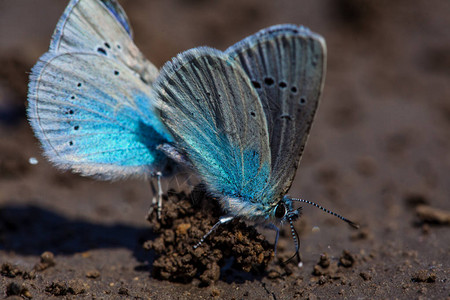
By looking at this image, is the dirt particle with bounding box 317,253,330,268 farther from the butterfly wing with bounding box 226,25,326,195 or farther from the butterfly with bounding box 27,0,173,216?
the butterfly with bounding box 27,0,173,216

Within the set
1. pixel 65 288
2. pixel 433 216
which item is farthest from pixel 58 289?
pixel 433 216

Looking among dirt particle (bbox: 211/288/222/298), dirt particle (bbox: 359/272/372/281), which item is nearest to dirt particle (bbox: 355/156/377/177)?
dirt particle (bbox: 359/272/372/281)

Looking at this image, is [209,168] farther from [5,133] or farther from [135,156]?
[5,133]

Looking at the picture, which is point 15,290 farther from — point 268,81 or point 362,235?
point 362,235

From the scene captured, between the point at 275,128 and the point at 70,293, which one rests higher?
the point at 275,128

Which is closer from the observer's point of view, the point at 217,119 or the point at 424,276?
the point at 424,276

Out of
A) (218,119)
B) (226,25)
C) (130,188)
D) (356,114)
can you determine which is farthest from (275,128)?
(226,25)
